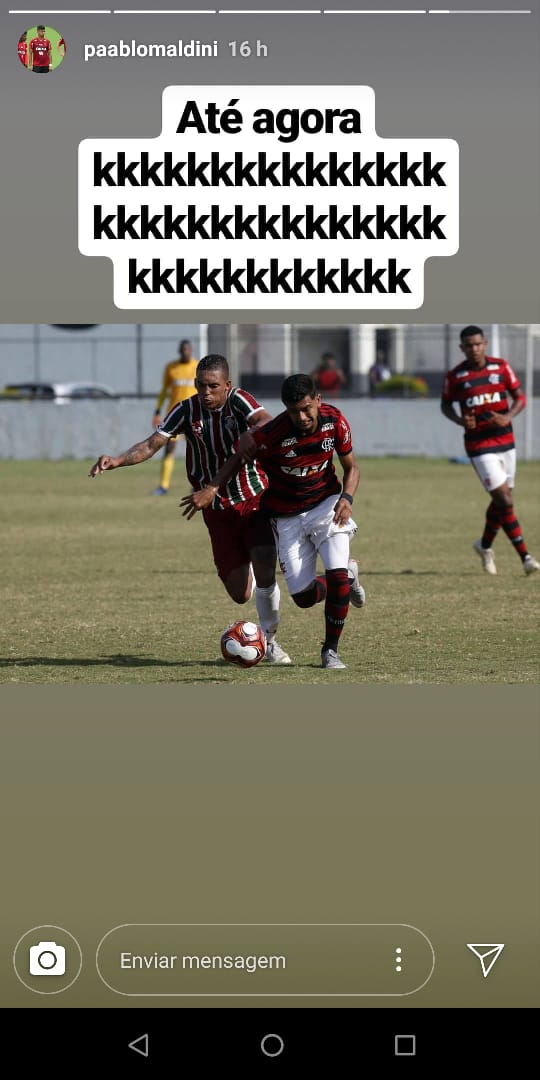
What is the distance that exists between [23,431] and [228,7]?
101 feet

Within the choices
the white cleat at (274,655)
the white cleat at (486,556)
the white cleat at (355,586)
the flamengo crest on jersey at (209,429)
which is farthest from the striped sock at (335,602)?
the white cleat at (486,556)

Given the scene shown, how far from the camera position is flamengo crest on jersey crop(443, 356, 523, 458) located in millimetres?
13062

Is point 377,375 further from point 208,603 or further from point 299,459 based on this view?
point 299,459

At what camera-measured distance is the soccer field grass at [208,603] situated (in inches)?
331

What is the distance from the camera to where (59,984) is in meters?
2.67

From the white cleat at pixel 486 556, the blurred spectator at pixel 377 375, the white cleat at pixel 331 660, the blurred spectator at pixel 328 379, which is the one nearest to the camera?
the white cleat at pixel 331 660

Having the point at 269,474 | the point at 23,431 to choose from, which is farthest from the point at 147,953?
the point at 23,431

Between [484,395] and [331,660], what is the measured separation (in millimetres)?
5301

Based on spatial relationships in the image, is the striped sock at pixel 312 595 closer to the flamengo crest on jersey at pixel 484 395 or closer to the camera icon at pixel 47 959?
the flamengo crest on jersey at pixel 484 395

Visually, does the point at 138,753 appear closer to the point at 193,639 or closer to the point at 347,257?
the point at 347,257

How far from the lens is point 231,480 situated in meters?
8.61

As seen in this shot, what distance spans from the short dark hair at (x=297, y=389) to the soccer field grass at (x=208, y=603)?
143cm

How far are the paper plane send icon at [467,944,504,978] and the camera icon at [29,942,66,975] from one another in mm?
709
